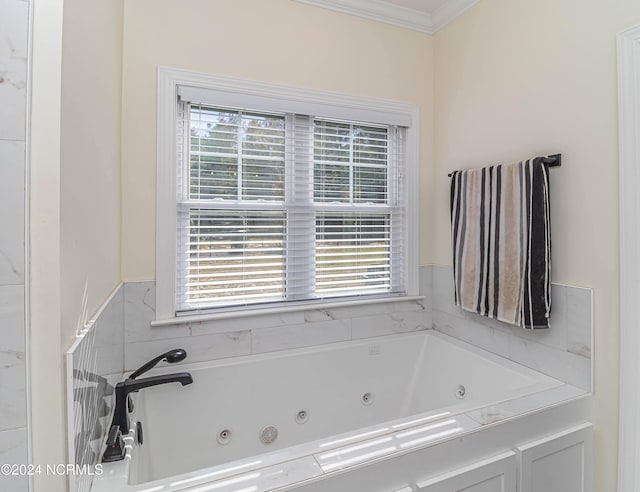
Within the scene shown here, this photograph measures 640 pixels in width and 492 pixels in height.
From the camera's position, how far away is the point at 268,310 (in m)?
1.96

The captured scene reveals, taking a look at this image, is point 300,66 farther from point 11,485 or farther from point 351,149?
point 11,485

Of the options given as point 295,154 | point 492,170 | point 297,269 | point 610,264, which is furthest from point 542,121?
point 297,269

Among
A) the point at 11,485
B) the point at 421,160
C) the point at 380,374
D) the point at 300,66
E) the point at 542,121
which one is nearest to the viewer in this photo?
the point at 11,485

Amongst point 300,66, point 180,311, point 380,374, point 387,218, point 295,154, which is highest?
point 300,66

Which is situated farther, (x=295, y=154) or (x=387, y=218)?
(x=387, y=218)

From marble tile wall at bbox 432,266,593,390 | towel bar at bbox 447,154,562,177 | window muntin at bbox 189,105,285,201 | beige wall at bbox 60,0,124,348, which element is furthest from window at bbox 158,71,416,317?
towel bar at bbox 447,154,562,177

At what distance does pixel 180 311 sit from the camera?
6.04ft

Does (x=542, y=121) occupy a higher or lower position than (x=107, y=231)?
higher

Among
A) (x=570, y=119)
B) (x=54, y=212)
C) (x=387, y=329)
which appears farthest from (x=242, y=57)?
(x=387, y=329)

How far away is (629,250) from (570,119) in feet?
2.05

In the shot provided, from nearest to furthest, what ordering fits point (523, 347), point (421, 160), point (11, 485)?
point (11, 485) → point (523, 347) → point (421, 160)

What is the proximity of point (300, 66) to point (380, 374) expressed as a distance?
6.26 ft

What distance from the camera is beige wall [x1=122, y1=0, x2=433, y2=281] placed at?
5.61ft

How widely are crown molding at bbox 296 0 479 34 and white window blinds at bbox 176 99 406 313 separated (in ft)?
2.17
